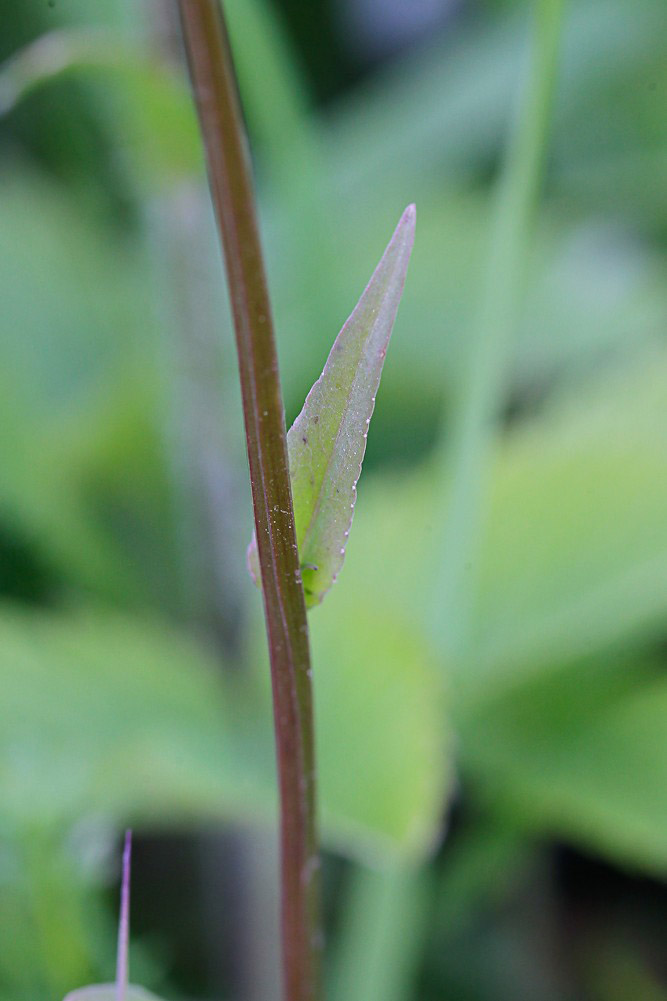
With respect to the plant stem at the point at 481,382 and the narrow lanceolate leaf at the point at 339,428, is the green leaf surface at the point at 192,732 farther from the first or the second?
the narrow lanceolate leaf at the point at 339,428

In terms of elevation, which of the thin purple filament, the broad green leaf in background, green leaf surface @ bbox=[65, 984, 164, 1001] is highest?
the broad green leaf in background

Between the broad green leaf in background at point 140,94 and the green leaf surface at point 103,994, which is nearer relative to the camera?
the green leaf surface at point 103,994

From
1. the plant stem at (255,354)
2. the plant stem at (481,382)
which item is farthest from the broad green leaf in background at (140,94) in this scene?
the plant stem at (255,354)

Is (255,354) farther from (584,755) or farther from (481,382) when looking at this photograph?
(584,755)

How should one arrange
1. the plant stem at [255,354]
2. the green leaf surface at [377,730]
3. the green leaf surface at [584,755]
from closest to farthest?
the plant stem at [255,354] < the green leaf surface at [377,730] < the green leaf surface at [584,755]

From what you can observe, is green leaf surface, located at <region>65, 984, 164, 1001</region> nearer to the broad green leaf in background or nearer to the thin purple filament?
the thin purple filament

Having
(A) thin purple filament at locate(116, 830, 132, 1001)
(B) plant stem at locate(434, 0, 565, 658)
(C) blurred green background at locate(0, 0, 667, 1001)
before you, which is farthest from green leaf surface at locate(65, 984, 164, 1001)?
(B) plant stem at locate(434, 0, 565, 658)
